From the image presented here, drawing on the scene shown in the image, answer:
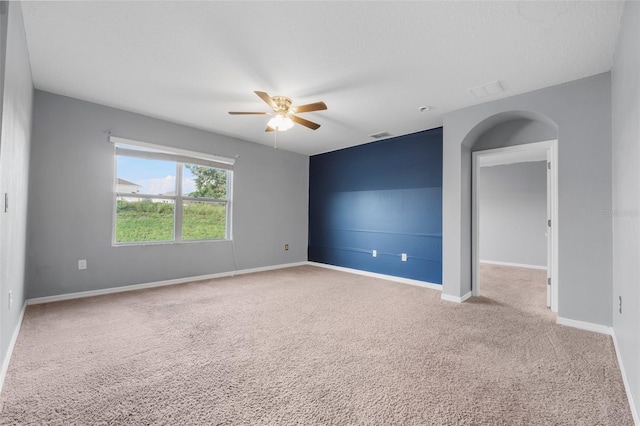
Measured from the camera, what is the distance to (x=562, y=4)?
5.93 ft

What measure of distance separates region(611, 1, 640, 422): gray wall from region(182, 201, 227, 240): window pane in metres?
4.81

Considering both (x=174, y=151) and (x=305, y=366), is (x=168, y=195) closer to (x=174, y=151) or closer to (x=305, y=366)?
(x=174, y=151)

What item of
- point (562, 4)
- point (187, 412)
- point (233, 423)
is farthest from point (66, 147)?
point (562, 4)

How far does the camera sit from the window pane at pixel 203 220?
14.6 ft

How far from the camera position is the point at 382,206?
4.99 meters

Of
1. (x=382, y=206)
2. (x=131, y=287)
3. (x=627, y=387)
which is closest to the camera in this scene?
(x=627, y=387)

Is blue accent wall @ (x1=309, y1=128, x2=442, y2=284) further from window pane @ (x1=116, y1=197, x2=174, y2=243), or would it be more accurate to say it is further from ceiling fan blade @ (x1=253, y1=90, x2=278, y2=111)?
window pane @ (x1=116, y1=197, x2=174, y2=243)

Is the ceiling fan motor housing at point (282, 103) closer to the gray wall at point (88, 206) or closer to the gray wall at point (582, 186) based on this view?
the gray wall at point (88, 206)

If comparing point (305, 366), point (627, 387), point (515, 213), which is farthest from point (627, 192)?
point (515, 213)

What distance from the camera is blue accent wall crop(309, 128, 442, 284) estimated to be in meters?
4.34

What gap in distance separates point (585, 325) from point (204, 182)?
5.13m

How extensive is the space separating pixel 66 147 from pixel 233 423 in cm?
378

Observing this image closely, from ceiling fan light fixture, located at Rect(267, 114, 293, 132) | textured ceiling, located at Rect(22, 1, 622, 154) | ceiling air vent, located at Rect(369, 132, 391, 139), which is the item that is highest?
ceiling air vent, located at Rect(369, 132, 391, 139)

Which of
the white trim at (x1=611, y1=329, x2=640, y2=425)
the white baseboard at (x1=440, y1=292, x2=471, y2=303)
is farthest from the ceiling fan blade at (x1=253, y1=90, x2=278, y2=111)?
the white trim at (x1=611, y1=329, x2=640, y2=425)
